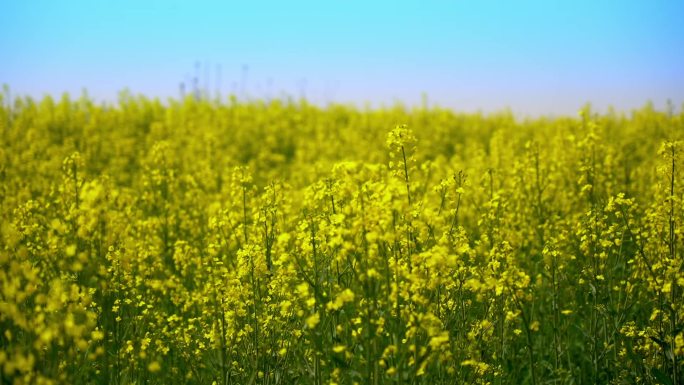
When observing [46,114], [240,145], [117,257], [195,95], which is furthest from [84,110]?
[117,257]

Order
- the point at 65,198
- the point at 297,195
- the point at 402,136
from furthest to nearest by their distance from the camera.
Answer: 1. the point at 297,195
2. the point at 65,198
3. the point at 402,136

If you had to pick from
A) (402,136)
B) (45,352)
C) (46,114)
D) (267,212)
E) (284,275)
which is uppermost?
(46,114)

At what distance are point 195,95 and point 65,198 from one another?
14.0 metres

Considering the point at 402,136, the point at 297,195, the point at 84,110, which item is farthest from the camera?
the point at 84,110

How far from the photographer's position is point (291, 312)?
3.90 m

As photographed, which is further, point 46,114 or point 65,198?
point 46,114

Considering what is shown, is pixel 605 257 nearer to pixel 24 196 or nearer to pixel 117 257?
pixel 117 257

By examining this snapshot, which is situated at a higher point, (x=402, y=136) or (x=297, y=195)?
(x=402, y=136)

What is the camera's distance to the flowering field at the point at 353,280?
3.03m

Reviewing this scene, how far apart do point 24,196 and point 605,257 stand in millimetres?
6330

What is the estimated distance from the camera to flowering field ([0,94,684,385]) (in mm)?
3027

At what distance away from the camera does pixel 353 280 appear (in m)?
4.45

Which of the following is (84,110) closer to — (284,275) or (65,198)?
(65,198)

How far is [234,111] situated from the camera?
1855 centimetres
